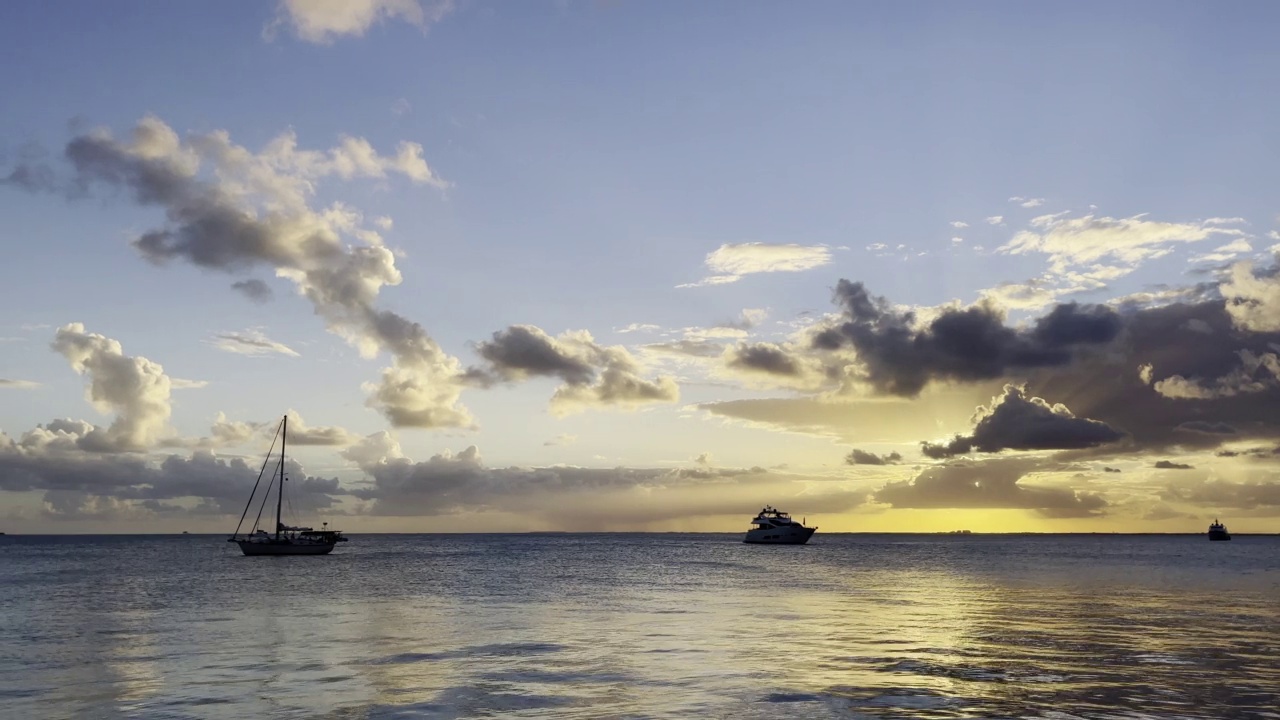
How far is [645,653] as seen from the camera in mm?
41500

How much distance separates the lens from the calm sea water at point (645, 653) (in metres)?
30.0

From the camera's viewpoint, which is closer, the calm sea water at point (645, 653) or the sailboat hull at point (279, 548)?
the calm sea water at point (645, 653)

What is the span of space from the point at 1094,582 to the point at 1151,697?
72002 mm

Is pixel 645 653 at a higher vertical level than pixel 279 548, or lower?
higher

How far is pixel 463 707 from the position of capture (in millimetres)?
29578

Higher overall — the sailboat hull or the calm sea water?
the calm sea water

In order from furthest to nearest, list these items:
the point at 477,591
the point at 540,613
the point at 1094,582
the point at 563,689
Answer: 1. the point at 1094,582
2. the point at 477,591
3. the point at 540,613
4. the point at 563,689

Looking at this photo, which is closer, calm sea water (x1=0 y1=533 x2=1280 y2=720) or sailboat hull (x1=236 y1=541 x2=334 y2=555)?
calm sea water (x1=0 y1=533 x2=1280 y2=720)

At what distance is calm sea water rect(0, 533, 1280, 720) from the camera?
30000 millimetres

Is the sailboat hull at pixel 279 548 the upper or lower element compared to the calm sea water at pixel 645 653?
lower

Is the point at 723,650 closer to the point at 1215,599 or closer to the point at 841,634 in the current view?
the point at 841,634

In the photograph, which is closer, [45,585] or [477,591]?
[477,591]

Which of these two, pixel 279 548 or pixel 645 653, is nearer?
pixel 645 653

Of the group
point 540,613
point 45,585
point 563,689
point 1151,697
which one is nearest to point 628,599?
point 540,613
